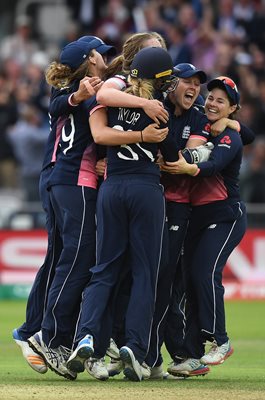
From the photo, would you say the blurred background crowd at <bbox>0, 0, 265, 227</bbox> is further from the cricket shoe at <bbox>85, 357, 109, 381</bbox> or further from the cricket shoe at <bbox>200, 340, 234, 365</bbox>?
the cricket shoe at <bbox>85, 357, 109, 381</bbox>

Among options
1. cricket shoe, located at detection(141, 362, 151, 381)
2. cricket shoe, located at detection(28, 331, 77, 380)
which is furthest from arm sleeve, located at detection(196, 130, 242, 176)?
cricket shoe, located at detection(28, 331, 77, 380)

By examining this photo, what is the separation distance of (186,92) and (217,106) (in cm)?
34

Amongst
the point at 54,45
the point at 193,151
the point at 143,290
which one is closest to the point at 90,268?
the point at 143,290

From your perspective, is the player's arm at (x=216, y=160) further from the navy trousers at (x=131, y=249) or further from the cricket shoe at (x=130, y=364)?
the cricket shoe at (x=130, y=364)

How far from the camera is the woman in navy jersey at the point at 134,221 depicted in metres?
8.59

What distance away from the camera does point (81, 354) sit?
8.42 metres

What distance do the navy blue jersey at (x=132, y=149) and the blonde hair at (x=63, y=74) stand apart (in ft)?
1.78

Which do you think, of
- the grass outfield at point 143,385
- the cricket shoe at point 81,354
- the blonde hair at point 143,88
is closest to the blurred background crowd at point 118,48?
the grass outfield at point 143,385

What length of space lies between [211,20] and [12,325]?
9.12m

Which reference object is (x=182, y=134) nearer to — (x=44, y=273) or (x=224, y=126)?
(x=224, y=126)

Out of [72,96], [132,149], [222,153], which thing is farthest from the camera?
[222,153]

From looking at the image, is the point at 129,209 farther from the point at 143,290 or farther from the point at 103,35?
the point at 103,35

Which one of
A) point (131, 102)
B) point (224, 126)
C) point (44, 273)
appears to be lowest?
point (44, 273)

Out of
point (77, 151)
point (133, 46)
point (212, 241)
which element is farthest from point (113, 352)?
point (133, 46)
